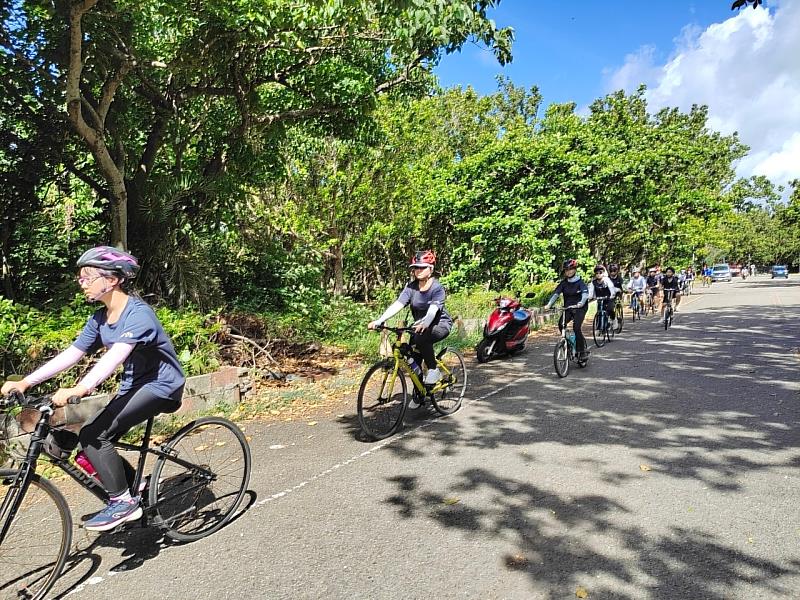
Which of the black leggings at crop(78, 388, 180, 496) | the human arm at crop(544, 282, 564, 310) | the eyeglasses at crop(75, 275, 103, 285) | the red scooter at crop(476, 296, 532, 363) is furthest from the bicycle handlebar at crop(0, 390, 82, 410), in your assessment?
the red scooter at crop(476, 296, 532, 363)

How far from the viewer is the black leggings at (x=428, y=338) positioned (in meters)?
6.37

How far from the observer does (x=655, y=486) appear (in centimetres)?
441

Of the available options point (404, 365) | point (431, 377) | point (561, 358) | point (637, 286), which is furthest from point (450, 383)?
point (637, 286)

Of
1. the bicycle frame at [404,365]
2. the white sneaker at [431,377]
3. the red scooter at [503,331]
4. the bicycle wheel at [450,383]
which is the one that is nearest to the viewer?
the bicycle frame at [404,365]

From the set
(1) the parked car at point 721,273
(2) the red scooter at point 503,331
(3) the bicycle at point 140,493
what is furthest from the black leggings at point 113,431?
(1) the parked car at point 721,273

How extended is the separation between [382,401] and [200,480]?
2.38 m

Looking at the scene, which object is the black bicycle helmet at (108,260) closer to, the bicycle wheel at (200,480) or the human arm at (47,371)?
the human arm at (47,371)

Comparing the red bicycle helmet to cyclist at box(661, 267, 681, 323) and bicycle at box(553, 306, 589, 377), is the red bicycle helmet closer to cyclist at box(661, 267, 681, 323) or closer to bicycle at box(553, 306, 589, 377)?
bicycle at box(553, 306, 589, 377)

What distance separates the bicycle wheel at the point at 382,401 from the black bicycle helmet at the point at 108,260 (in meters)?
2.91

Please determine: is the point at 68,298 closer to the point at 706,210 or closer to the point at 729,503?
the point at 729,503

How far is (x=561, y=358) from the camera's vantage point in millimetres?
8930

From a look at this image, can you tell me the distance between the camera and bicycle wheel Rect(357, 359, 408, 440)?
5.88 m

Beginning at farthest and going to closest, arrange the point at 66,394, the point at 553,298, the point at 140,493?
1. the point at 553,298
2. the point at 140,493
3. the point at 66,394

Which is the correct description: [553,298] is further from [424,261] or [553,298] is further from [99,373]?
[99,373]
